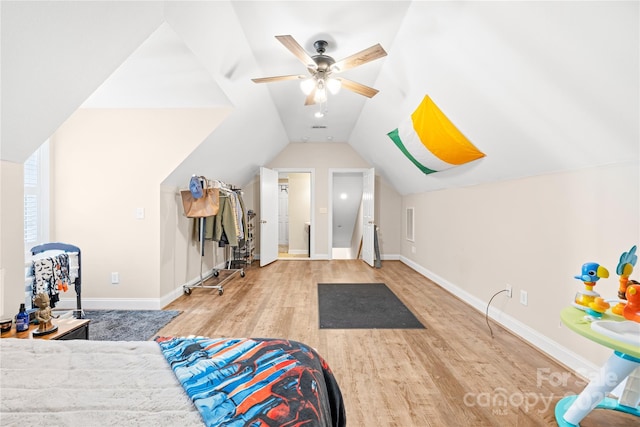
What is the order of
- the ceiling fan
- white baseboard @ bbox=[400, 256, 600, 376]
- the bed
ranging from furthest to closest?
1. the ceiling fan
2. white baseboard @ bbox=[400, 256, 600, 376]
3. the bed

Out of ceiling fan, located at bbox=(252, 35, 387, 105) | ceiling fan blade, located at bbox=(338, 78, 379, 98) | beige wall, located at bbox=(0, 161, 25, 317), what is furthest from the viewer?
ceiling fan blade, located at bbox=(338, 78, 379, 98)

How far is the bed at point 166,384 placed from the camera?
82cm

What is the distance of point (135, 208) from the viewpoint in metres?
3.32

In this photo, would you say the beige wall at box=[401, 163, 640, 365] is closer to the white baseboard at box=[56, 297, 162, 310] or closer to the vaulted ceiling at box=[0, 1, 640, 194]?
the vaulted ceiling at box=[0, 1, 640, 194]

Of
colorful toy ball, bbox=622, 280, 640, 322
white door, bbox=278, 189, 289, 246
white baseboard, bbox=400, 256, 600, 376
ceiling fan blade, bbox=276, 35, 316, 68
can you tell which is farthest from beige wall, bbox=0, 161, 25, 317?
white door, bbox=278, 189, 289, 246

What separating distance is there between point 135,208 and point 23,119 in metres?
1.74

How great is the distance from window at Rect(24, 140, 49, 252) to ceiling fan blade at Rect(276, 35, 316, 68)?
2.92 m

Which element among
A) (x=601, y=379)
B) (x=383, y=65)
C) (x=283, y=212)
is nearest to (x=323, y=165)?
(x=283, y=212)

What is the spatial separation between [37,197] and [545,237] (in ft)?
16.1

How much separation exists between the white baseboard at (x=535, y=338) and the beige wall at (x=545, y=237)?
3 centimetres

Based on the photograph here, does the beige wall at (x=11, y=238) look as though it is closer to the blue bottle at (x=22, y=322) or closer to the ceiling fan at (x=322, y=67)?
the blue bottle at (x=22, y=322)

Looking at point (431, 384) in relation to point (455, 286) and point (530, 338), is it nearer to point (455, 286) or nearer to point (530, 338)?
point (530, 338)

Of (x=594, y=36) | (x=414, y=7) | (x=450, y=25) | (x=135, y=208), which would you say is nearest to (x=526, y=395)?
(x=594, y=36)

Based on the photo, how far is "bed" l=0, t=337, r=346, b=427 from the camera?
2.70 feet
